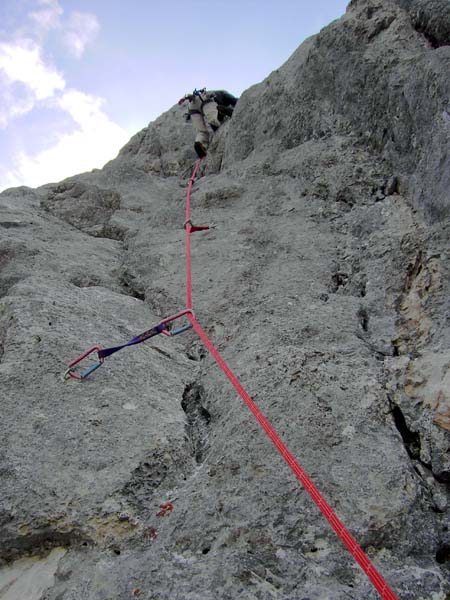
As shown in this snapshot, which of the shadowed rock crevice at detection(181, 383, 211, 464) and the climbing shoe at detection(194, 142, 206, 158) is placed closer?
the shadowed rock crevice at detection(181, 383, 211, 464)

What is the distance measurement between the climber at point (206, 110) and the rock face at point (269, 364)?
237 cm

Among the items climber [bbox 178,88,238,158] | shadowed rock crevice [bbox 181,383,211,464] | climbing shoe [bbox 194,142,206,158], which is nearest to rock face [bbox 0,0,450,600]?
shadowed rock crevice [bbox 181,383,211,464]

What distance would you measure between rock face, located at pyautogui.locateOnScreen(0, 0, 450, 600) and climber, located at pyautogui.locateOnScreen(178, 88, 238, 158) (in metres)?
2.37

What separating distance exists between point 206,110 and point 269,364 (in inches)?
277

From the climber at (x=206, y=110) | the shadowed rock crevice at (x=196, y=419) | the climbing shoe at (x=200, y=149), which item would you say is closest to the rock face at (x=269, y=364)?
the shadowed rock crevice at (x=196, y=419)

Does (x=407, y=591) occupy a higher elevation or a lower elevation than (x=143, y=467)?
lower

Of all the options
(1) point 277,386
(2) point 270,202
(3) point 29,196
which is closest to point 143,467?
(1) point 277,386

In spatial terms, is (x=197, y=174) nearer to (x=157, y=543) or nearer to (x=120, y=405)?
(x=120, y=405)

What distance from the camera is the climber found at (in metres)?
8.94

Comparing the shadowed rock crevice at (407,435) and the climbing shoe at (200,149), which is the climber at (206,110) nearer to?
the climbing shoe at (200,149)

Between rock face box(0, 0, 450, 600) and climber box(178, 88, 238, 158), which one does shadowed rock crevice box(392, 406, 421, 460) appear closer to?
rock face box(0, 0, 450, 600)

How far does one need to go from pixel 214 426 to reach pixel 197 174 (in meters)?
5.96

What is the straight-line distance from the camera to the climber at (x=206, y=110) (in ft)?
29.3

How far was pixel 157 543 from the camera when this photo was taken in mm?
2516
